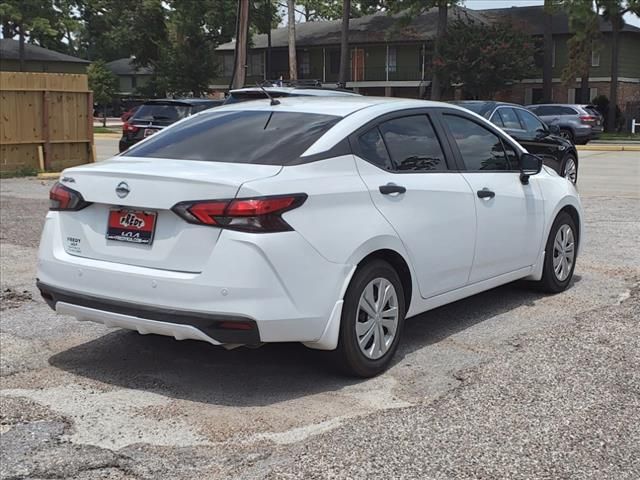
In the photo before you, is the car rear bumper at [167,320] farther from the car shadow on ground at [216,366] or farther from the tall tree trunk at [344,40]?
the tall tree trunk at [344,40]

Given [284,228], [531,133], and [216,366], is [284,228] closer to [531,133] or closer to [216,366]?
[216,366]

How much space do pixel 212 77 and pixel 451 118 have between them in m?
55.9

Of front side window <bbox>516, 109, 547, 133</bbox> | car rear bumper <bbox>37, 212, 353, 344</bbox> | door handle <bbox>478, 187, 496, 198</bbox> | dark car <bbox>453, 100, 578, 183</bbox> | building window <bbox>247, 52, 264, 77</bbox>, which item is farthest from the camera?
building window <bbox>247, 52, 264, 77</bbox>

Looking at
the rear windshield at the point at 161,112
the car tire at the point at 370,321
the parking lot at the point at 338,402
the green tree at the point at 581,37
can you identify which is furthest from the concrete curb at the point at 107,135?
the car tire at the point at 370,321

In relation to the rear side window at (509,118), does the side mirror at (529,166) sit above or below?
below

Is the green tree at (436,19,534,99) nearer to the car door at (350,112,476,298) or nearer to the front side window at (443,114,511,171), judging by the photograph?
the front side window at (443,114,511,171)

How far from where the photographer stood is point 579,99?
50.6 meters

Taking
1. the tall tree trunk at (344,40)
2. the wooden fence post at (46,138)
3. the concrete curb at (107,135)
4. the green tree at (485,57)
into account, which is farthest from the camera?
the tall tree trunk at (344,40)

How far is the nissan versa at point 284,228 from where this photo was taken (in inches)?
171

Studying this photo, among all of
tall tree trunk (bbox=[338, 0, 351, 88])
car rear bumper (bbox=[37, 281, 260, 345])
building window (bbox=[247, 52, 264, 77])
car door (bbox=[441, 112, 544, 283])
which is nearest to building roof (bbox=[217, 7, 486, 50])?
building window (bbox=[247, 52, 264, 77])

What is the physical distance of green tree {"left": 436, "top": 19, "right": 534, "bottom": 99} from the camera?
45250mm

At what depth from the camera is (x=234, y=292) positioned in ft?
14.1

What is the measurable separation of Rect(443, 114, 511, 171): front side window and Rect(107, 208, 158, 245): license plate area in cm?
246

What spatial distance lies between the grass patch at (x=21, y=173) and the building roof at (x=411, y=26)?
35701 mm
